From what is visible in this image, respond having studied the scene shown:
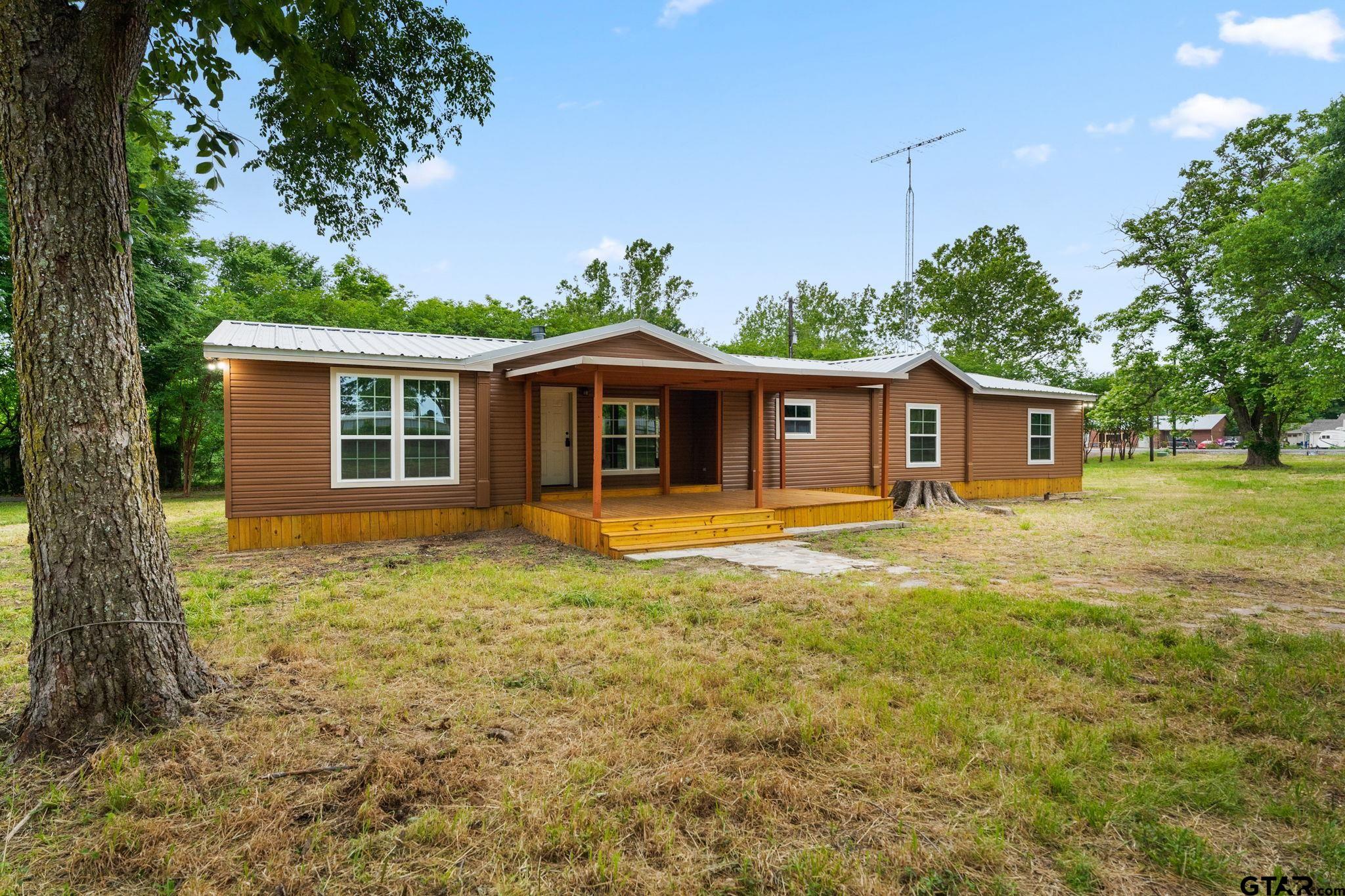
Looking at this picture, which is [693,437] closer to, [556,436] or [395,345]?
[556,436]

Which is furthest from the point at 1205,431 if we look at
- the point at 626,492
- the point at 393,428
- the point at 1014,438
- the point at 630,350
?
the point at 393,428

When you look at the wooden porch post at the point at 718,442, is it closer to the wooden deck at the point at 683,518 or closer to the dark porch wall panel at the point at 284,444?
the wooden deck at the point at 683,518

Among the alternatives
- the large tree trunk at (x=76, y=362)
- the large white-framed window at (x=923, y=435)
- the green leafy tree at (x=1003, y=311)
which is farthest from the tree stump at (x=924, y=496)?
the green leafy tree at (x=1003, y=311)

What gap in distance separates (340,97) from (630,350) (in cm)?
748

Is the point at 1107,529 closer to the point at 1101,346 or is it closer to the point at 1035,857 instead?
the point at 1035,857

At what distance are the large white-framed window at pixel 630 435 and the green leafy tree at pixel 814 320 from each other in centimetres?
2592

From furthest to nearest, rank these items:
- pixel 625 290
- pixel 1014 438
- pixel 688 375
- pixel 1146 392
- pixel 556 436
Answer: pixel 625 290
pixel 1146 392
pixel 1014 438
pixel 556 436
pixel 688 375

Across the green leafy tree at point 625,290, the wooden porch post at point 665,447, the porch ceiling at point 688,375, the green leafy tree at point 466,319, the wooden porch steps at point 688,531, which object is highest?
Result: the green leafy tree at point 625,290

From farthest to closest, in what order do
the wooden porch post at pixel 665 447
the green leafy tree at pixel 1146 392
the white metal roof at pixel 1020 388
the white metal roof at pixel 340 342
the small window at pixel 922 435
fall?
1. the green leafy tree at pixel 1146 392
2. the white metal roof at pixel 1020 388
3. the small window at pixel 922 435
4. the wooden porch post at pixel 665 447
5. the white metal roof at pixel 340 342

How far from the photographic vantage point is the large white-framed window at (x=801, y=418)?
1323 cm

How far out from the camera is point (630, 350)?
36.2 ft

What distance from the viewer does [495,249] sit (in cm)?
2870

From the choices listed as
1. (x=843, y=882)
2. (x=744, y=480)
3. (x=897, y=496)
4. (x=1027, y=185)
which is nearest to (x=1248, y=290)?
(x=1027, y=185)

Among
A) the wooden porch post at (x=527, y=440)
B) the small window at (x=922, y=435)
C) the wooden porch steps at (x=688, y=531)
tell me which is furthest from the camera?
the small window at (x=922, y=435)
